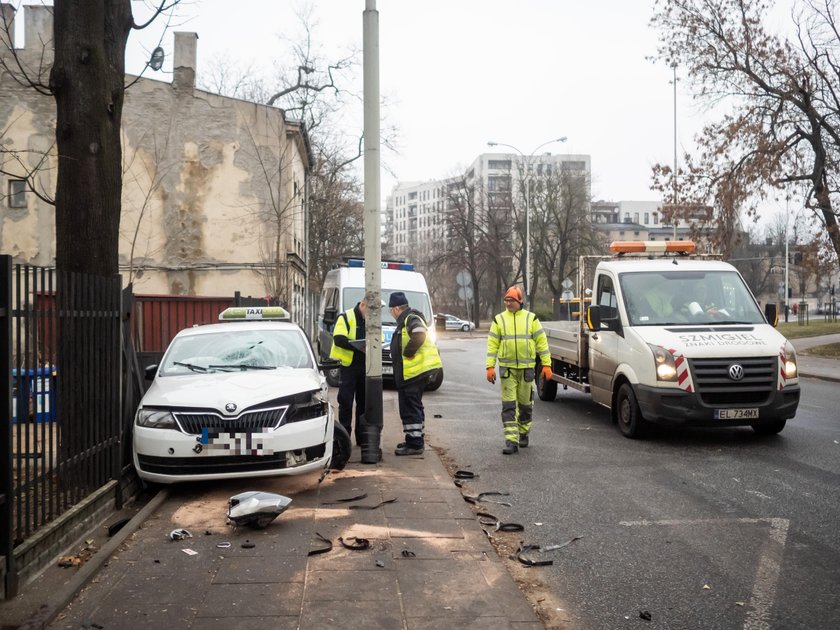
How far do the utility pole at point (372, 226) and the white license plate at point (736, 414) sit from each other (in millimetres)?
3935

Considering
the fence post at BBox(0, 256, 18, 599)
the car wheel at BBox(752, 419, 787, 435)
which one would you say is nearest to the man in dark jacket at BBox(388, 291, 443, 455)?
the car wheel at BBox(752, 419, 787, 435)

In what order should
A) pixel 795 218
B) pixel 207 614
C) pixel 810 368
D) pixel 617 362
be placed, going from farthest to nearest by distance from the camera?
pixel 795 218
pixel 810 368
pixel 617 362
pixel 207 614

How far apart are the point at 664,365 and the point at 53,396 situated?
22.4ft

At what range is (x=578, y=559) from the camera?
5586 mm

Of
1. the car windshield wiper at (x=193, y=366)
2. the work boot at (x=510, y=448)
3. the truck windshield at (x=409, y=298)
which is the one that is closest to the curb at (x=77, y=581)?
the car windshield wiper at (x=193, y=366)

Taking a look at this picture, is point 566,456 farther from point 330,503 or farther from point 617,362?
point 330,503

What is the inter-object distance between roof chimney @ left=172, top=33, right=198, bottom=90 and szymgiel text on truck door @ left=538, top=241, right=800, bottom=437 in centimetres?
2119

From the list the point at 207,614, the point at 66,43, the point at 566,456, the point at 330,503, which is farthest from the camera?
the point at 566,456

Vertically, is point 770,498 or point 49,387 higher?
point 49,387

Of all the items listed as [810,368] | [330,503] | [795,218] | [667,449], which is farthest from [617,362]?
[795,218]

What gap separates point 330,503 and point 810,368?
19.4 metres

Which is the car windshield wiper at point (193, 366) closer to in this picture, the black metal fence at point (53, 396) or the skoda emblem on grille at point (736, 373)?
the black metal fence at point (53, 396)

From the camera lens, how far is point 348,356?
31.9 ft

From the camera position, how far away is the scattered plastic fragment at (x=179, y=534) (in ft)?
19.1
